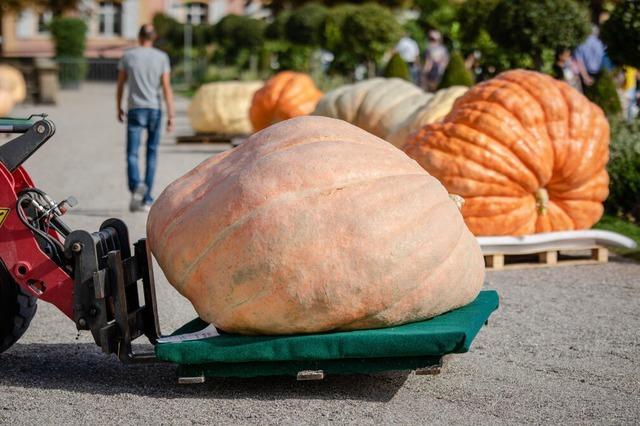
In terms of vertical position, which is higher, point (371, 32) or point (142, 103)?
point (142, 103)

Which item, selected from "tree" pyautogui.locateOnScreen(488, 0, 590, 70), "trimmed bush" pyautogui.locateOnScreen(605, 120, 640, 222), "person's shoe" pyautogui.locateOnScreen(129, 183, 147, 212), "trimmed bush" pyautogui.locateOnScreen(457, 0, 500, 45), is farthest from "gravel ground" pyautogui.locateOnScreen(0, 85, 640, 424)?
"trimmed bush" pyautogui.locateOnScreen(457, 0, 500, 45)

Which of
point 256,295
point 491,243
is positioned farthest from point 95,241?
point 491,243

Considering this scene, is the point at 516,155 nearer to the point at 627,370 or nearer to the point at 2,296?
the point at 627,370

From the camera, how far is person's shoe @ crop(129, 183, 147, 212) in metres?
11.0

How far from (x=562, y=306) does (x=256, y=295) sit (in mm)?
2805

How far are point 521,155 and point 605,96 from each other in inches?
200

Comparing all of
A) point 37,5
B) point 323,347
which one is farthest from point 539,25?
point 37,5

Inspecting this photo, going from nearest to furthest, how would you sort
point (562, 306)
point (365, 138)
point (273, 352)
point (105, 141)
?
point (273, 352), point (365, 138), point (562, 306), point (105, 141)

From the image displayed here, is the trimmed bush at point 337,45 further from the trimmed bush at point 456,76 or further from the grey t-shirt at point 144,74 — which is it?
the grey t-shirt at point 144,74

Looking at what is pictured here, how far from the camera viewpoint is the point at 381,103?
1272 cm

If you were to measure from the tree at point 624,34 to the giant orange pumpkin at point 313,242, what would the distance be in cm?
734

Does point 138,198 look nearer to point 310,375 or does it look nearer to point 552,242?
point 552,242

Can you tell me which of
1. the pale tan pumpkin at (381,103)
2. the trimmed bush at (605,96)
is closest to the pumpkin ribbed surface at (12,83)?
the pale tan pumpkin at (381,103)

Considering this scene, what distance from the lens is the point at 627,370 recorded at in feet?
18.4
